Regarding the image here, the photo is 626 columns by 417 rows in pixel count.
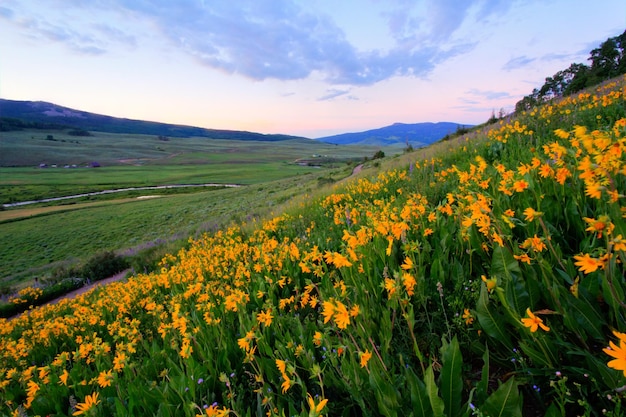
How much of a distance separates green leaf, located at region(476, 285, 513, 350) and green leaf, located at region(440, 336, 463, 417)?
0.38m

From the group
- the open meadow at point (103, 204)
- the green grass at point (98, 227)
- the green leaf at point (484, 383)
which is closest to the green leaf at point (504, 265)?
the green leaf at point (484, 383)

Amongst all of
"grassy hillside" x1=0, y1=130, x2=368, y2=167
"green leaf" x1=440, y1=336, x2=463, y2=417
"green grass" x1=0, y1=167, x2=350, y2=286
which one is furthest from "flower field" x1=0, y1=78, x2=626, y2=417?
"grassy hillside" x1=0, y1=130, x2=368, y2=167

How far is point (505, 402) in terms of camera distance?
1.35 metres

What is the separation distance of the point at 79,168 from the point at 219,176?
54.6 meters

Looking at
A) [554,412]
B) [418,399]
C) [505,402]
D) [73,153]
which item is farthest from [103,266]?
[73,153]

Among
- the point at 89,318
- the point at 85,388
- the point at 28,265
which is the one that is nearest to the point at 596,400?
the point at 85,388

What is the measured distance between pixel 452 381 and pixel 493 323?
48 cm

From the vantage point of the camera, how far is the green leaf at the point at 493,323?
184 centimetres

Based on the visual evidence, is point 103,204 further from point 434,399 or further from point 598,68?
point 598,68

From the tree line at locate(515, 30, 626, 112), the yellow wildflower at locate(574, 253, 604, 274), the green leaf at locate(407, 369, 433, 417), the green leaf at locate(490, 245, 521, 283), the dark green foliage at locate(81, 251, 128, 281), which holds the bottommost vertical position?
the dark green foliage at locate(81, 251, 128, 281)

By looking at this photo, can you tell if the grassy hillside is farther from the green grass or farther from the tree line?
the tree line

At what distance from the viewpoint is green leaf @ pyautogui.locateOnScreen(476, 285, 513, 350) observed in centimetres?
184

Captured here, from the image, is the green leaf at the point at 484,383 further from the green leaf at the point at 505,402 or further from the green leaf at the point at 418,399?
the green leaf at the point at 418,399

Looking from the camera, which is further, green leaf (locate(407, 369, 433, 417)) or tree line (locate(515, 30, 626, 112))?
tree line (locate(515, 30, 626, 112))
